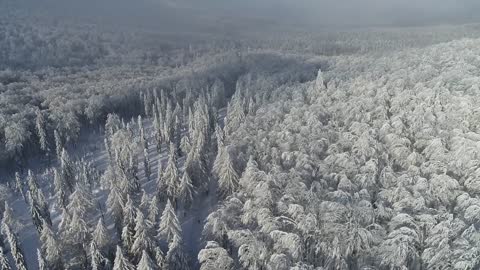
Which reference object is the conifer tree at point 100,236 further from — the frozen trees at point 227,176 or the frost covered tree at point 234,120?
the frost covered tree at point 234,120

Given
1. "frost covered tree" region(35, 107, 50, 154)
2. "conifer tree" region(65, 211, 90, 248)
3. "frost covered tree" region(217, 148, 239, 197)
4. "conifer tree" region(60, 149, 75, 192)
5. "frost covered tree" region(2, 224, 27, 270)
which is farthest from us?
"frost covered tree" region(35, 107, 50, 154)

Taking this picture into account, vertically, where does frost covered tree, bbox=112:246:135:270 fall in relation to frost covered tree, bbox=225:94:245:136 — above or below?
below

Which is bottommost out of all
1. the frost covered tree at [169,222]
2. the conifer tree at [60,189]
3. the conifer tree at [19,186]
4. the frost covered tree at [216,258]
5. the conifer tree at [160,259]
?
the conifer tree at [19,186]

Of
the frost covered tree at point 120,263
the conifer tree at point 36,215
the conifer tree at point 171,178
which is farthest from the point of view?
the conifer tree at point 171,178

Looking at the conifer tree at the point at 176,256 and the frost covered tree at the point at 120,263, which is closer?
the frost covered tree at the point at 120,263

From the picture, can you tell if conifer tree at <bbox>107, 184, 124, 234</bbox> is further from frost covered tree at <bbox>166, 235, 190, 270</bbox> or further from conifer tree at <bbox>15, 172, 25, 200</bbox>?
conifer tree at <bbox>15, 172, 25, 200</bbox>

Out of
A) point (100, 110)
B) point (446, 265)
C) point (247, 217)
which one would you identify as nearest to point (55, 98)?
point (100, 110)

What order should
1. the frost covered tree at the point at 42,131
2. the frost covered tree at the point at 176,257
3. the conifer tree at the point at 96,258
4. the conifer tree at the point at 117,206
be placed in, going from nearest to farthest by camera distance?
the frost covered tree at the point at 176,257 → the conifer tree at the point at 96,258 → the conifer tree at the point at 117,206 → the frost covered tree at the point at 42,131

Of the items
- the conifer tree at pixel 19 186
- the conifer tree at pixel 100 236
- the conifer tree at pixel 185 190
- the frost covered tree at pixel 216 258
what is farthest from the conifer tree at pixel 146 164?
the frost covered tree at pixel 216 258

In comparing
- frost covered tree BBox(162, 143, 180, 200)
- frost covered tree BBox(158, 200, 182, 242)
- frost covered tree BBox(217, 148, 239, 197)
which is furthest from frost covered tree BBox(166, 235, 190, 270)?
frost covered tree BBox(162, 143, 180, 200)

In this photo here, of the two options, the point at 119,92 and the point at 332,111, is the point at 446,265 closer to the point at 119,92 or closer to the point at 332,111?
the point at 332,111

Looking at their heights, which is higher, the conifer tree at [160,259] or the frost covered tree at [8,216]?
the conifer tree at [160,259]
